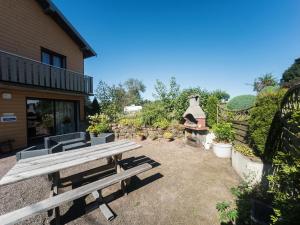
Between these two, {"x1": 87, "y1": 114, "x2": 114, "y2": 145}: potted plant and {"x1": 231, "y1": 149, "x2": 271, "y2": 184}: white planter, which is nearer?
{"x1": 231, "y1": 149, "x2": 271, "y2": 184}: white planter

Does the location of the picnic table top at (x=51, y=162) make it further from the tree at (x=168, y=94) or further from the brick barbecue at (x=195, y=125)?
the tree at (x=168, y=94)

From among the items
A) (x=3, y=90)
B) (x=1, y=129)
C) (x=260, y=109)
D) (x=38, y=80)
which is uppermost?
(x=38, y=80)

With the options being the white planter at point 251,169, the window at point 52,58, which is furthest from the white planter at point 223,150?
the window at point 52,58

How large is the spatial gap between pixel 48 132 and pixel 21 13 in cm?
637

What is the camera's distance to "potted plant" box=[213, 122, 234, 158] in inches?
222

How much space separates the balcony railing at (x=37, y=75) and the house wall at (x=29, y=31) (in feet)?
3.29

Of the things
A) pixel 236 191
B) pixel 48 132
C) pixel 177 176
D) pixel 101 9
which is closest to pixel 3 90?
pixel 48 132

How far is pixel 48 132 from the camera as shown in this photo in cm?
916

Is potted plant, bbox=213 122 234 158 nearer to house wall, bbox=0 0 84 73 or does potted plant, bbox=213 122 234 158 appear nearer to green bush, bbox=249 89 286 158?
green bush, bbox=249 89 286 158

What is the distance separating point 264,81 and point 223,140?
73.0 feet

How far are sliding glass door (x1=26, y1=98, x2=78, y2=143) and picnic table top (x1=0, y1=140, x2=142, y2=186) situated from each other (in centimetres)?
666

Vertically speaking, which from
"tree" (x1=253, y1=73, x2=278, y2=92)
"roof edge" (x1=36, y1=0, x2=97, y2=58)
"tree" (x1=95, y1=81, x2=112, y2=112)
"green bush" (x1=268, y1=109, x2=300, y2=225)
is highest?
"roof edge" (x1=36, y1=0, x2=97, y2=58)

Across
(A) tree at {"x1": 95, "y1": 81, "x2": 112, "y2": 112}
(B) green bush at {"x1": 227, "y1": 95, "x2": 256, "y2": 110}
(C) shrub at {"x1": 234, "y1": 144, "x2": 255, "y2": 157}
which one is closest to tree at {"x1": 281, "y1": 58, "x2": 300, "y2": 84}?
(B) green bush at {"x1": 227, "y1": 95, "x2": 256, "y2": 110}

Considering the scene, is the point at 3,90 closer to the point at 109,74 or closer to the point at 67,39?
the point at 67,39
